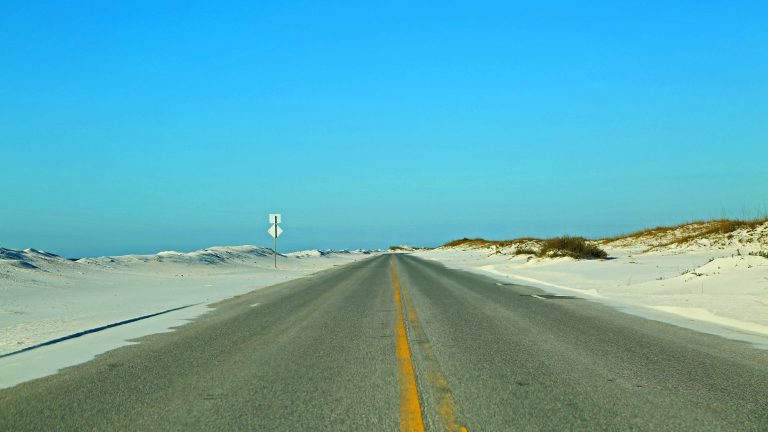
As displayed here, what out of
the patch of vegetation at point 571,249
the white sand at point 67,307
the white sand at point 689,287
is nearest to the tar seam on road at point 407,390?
the white sand at point 67,307

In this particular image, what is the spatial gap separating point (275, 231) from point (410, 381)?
31872 millimetres

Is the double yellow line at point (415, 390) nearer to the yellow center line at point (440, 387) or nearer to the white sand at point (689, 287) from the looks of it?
the yellow center line at point (440, 387)

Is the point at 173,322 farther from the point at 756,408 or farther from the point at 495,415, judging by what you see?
the point at 756,408

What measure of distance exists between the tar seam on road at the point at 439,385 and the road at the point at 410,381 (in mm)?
17

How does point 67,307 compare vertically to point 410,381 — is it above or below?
above

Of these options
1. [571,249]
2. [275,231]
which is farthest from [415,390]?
[571,249]

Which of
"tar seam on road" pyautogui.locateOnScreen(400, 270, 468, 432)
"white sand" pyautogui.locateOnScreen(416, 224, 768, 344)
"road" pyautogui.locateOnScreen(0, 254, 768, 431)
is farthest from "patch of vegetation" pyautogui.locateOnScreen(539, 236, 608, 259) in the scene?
"tar seam on road" pyautogui.locateOnScreen(400, 270, 468, 432)

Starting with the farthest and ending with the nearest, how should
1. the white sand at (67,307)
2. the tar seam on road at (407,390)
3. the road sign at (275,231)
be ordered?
the road sign at (275,231) < the white sand at (67,307) < the tar seam on road at (407,390)

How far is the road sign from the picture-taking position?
37.4m

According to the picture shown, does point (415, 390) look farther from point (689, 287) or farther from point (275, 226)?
point (275, 226)

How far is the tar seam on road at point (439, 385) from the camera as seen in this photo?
500 cm

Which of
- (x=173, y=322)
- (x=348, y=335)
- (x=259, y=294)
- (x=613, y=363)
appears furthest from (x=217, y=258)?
(x=613, y=363)

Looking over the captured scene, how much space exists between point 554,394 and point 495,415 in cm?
104

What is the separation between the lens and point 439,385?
20.8ft
